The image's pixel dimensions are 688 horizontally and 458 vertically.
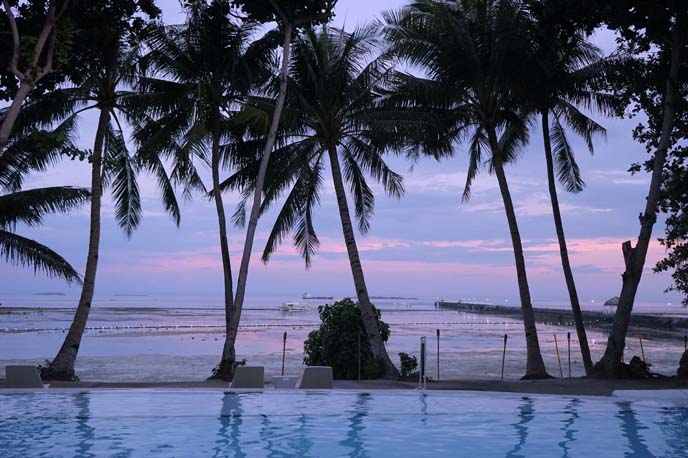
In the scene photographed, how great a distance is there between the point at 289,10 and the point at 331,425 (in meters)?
10.0

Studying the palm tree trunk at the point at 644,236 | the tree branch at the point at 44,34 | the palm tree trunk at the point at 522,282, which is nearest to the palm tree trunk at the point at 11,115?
the tree branch at the point at 44,34

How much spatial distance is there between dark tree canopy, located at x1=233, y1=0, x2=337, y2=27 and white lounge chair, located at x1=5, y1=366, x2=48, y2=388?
30.0ft

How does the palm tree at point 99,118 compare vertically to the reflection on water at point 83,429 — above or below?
above

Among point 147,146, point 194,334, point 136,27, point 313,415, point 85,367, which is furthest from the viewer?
point 194,334

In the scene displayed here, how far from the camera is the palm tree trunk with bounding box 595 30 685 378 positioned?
1511 cm

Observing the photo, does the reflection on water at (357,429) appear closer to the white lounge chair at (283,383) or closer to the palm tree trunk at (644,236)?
the white lounge chair at (283,383)

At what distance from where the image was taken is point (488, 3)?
1859cm

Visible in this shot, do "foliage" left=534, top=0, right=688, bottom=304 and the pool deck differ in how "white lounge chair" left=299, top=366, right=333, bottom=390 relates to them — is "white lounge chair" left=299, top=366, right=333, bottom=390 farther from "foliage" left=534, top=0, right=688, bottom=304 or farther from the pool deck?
"foliage" left=534, top=0, right=688, bottom=304

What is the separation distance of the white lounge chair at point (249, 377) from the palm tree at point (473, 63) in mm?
7774

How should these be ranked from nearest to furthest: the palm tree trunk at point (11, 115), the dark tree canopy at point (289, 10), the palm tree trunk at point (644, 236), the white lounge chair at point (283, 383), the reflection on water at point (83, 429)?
the reflection on water at point (83, 429)
the palm tree trunk at point (11, 115)
the white lounge chair at point (283, 383)
the palm tree trunk at point (644, 236)
the dark tree canopy at point (289, 10)

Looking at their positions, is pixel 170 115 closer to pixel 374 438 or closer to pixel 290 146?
pixel 290 146

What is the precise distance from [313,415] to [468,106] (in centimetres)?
1043

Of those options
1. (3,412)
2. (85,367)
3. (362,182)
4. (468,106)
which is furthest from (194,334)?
(3,412)

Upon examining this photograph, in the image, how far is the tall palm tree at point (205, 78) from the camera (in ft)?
57.9
